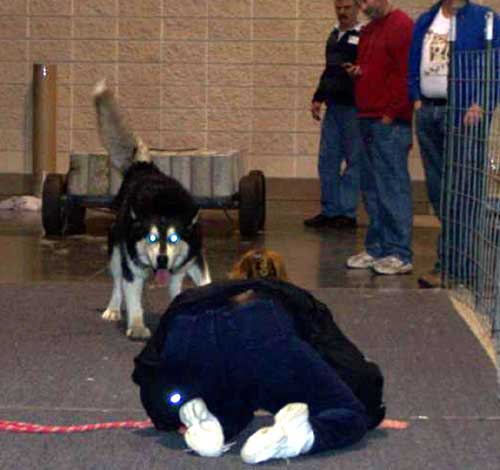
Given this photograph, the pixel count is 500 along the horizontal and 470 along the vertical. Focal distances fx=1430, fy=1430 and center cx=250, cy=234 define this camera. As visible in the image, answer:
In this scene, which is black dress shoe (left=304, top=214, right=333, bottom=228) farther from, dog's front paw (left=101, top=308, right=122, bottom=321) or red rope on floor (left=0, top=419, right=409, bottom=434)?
red rope on floor (left=0, top=419, right=409, bottom=434)

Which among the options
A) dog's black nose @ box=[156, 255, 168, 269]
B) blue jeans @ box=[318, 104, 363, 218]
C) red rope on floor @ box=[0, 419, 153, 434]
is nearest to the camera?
red rope on floor @ box=[0, 419, 153, 434]

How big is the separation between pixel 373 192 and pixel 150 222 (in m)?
3.23

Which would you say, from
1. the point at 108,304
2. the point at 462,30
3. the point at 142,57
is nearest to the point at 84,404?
the point at 108,304

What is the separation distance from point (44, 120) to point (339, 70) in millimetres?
3455

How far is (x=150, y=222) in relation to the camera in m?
7.71

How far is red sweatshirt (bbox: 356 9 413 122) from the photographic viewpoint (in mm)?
9945

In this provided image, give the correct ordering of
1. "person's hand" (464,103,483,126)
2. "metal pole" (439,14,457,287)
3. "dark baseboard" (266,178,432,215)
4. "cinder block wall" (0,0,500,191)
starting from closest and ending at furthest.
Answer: "person's hand" (464,103,483,126) < "metal pole" (439,14,457,287) < "cinder block wall" (0,0,500,191) < "dark baseboard" (266,178,432,215)

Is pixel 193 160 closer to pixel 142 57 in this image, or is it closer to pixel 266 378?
pixel 142 57

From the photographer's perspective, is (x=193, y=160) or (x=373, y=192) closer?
(x=373, y=192)

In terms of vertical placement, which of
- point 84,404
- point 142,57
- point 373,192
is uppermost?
point 142,57

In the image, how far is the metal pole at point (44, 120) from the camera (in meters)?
14.5

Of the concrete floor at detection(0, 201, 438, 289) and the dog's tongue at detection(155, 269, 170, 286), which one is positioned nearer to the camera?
the dog's tongue at detection(155, 269, 170, 286)

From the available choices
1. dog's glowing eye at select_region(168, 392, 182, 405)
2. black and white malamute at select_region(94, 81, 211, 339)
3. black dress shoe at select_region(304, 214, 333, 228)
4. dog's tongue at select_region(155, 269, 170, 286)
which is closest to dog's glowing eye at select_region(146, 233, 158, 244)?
black and white malamute at select_region(94, 81, 211, 339)

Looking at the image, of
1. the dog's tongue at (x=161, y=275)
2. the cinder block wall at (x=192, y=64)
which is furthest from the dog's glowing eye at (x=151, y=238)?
the cinder block wall at (x=192, y=64)
